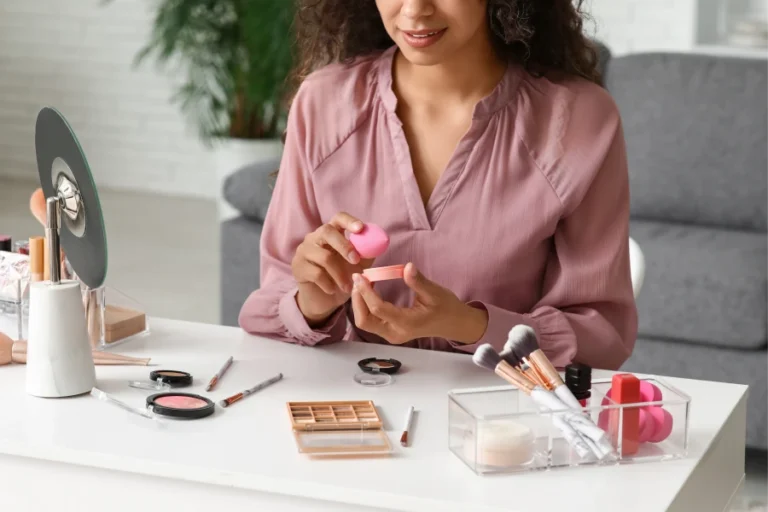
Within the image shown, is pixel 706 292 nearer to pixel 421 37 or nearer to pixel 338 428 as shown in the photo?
pixel 421 37

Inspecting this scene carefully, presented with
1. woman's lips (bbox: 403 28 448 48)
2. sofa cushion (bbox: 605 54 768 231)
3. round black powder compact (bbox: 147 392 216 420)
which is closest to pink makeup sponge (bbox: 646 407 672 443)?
round black powder compact (bbox: 147 392 216 420)

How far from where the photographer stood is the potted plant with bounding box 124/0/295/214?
4.55m

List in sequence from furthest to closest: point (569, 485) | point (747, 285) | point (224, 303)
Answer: point (224, 303)
point (747, 285)
point (569, 485)

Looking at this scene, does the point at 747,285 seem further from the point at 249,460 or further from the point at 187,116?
the point at 187,116

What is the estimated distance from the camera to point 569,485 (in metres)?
1.15

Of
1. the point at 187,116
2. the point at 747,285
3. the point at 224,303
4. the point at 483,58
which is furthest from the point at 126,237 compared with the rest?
the point at 483,58

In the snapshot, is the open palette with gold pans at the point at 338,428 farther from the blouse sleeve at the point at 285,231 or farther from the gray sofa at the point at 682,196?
the gray sofa at the point at 682,196

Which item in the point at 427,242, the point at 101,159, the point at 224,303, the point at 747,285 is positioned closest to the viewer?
the point at 427,242

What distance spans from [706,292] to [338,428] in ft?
5.82

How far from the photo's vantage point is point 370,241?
1400 mm

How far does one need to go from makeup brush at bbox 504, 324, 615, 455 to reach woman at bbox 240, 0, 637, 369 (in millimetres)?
258

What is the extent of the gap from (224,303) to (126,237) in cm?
177

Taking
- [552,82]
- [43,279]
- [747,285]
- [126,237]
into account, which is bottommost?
[126,237]

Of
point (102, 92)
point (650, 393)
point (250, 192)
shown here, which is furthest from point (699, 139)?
point (102, 92)
